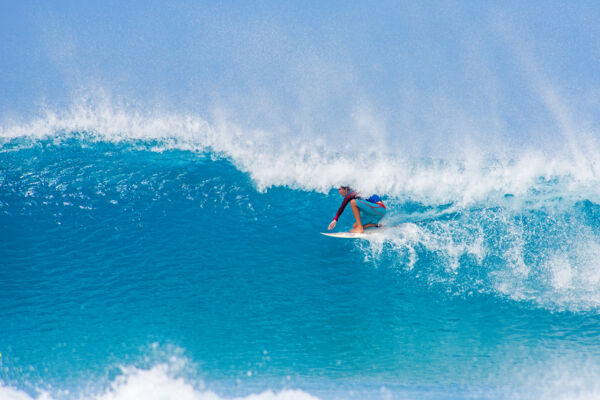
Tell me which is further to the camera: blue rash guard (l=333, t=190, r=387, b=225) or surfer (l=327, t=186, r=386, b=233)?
blue rash guard (l=333, t=190, r=387, b=225)

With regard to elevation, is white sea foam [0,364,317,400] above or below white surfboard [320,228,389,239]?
below

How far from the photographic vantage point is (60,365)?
568 centimetres

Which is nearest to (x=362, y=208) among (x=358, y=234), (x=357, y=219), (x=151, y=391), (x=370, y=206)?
(x=370, y=206)

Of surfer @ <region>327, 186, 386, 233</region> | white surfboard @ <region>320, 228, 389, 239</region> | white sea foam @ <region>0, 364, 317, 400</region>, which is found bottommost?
white sea foam @ <region>0, 364, 317, 400</region>

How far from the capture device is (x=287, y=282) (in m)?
6.91

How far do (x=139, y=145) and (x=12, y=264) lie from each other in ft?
15.5

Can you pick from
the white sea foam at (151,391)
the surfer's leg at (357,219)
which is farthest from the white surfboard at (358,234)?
the white sea foam at (151,391)

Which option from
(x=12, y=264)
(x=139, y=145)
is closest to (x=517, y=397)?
(x=12, y=264)

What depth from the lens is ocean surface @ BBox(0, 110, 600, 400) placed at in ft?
18.1

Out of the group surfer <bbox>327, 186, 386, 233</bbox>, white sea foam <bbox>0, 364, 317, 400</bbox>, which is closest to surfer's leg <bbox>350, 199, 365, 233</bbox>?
surfer <bbox>327, 186, 386, 233</bbox>

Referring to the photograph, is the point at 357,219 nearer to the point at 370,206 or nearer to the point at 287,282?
the point at 370,206

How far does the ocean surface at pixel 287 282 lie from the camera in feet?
18.1

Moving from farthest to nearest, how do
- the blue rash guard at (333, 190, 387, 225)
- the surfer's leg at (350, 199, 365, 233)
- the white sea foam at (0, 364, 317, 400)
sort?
the blue rash guard at (333, 190, 387, 225) → the surfer's leg at (350, 199, 365, 233) → the white sea foam at (0, 364, 317, 400)

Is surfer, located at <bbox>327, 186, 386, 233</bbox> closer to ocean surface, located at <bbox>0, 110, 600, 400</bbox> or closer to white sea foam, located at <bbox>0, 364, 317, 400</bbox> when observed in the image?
ocean surface, located at <bbox>0, 110, 600, 400</bbox>
